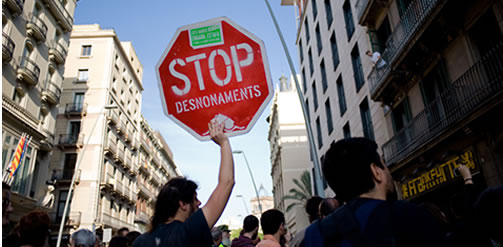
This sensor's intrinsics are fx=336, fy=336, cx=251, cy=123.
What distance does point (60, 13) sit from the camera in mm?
24125

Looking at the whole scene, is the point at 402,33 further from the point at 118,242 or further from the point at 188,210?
the point at 188,210

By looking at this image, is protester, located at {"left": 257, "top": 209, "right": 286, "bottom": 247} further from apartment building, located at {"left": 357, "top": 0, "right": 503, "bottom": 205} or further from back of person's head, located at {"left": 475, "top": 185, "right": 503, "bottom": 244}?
apartment building, located at {"left": 357, "top": 0, "right": 503, "bottom": 205}

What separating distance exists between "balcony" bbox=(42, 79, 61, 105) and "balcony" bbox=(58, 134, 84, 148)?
825cm

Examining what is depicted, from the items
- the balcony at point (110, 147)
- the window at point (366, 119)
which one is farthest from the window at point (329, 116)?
the balcony at point (110, 147)

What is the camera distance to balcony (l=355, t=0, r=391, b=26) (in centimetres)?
1484

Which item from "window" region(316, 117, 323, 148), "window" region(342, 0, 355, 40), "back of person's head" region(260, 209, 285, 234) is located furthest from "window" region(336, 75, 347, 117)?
"back of person's head" region(260, 209, 285, 234)

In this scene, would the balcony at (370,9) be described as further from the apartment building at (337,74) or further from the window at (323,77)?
the window at (323,77)

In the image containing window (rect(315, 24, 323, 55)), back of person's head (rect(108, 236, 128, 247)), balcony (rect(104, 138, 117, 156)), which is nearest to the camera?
back of person's head (rect(108, 236, 128, 247))

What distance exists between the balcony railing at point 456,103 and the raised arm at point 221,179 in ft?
26.5

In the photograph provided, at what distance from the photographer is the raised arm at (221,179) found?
6.66 feet

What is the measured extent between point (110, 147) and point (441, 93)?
30.5 metres

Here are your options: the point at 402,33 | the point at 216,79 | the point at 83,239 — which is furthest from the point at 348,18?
the point at 216,79

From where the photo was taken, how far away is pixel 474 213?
179cm

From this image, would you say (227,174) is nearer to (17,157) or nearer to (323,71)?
(17,157)
